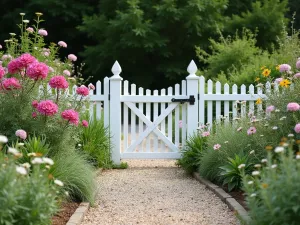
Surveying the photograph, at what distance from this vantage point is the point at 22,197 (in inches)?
166

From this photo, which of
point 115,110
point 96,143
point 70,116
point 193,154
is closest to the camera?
point 70,116

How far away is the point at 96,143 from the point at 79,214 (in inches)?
129

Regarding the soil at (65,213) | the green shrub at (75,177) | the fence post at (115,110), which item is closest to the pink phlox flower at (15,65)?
the green shrub at (75,177)

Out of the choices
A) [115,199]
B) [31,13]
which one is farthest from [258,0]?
[115,199]

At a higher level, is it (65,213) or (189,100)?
(189,100)

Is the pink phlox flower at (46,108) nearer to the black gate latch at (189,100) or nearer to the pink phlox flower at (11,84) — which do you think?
the pink phlox flower at (11,84)

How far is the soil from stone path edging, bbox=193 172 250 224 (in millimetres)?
1652

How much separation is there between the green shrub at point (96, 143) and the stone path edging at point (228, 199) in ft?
5.36

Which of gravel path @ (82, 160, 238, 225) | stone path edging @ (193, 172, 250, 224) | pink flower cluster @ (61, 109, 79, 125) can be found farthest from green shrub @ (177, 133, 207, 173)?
pink flower cluster @ (61, 109, 79, 125)

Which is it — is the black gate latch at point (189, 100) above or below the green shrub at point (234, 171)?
above

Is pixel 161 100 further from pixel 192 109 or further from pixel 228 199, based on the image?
pixel 228 199

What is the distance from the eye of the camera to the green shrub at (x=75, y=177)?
629cm

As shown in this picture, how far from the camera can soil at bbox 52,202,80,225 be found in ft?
18.8

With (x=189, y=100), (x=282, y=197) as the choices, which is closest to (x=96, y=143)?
(x=189, y=100)
